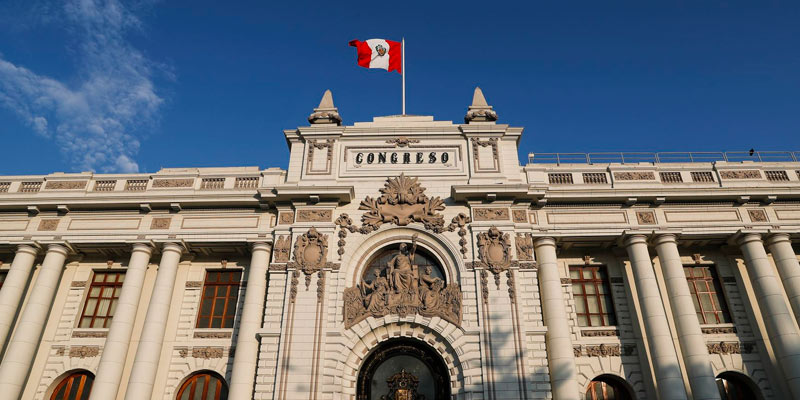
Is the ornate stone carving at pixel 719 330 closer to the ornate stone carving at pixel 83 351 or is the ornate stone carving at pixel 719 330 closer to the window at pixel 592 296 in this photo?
the window at pixel 592 296

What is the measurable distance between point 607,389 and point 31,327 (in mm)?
22658

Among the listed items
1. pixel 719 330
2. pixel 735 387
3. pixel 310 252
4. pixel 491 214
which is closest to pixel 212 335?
pixel 310 252

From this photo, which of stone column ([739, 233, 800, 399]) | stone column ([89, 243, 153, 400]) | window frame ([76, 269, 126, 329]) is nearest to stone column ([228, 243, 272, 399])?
stone column ([89, 243, 153, 400])

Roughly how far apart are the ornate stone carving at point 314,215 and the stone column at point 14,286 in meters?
11.6

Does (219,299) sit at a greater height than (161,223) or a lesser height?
lesser

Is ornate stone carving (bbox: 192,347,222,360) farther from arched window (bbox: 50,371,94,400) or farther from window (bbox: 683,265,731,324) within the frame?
window (bbox: 683,265,731,324)

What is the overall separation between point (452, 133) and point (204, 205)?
1136 centimetres

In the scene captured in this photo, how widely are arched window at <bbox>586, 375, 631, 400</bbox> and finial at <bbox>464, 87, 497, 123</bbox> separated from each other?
11.9 meters

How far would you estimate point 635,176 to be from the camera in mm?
22000

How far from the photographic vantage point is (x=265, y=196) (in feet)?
69.3

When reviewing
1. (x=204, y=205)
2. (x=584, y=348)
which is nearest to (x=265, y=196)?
(x=204, y=205)

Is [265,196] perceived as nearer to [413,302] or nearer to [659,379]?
[413,302]

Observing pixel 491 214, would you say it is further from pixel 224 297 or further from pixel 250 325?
pixel 224 297

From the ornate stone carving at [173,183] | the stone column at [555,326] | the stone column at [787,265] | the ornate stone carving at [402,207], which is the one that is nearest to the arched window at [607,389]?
the stone column at [555,326]
